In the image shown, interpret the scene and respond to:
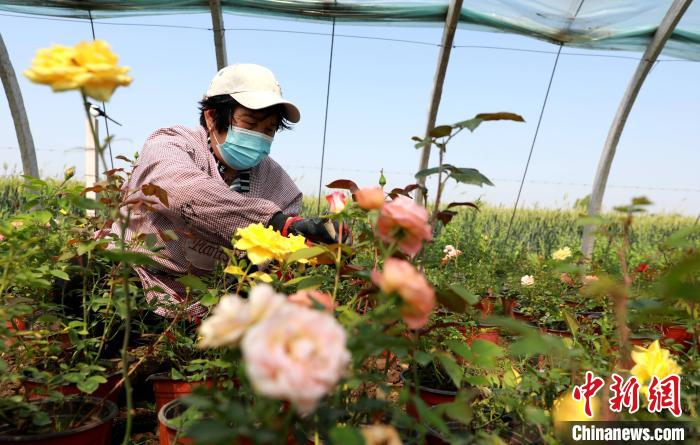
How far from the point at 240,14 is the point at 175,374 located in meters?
3.62

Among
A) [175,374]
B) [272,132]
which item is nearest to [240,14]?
[272,132]

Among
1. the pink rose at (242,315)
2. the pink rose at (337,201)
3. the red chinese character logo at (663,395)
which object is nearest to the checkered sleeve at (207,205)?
the pink rose at (337,201)

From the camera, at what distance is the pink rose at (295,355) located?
0.38 metres

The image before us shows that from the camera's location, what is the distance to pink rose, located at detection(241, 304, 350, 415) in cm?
38

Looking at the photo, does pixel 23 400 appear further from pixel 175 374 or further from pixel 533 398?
pixel 533 398

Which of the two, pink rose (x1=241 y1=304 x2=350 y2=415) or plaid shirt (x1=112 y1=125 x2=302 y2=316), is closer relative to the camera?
pink rose (x1=241 y1=304 x2=350 y2=415)

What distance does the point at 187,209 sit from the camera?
4.95 ft

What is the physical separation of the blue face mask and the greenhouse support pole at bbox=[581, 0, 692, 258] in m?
3.10

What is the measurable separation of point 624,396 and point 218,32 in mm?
3946

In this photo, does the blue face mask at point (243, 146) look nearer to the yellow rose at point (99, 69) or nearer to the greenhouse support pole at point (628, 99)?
the yellow rose at point (99, 69)

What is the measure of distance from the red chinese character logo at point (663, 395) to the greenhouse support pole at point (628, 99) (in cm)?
362

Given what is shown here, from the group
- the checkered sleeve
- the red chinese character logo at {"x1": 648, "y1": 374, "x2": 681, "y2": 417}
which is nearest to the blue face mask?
the checkered sleeve

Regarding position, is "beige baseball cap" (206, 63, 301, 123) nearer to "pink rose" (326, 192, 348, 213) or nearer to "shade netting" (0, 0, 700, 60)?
"pink rose" (326, 192, 348, 213)

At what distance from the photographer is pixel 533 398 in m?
1.00
